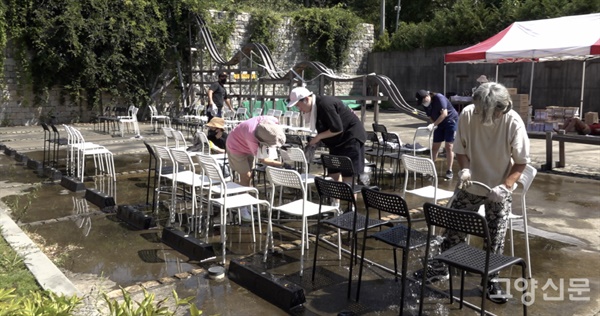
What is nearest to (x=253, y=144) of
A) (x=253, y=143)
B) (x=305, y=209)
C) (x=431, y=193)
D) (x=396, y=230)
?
(x=253, y=143)

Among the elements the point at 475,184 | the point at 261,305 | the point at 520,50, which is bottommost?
the point at 261,305

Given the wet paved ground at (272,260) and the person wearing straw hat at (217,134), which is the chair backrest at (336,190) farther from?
the person wearing straw hat at (217,134)

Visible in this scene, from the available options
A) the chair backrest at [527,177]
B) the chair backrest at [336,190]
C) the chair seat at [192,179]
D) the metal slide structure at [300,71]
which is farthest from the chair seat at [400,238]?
the metal slide structure at [300,71]

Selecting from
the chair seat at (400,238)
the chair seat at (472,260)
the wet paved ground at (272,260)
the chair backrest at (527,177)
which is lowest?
the wet paved ground at (272,260)

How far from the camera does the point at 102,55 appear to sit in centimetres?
1788

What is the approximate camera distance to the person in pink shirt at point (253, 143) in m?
5.06

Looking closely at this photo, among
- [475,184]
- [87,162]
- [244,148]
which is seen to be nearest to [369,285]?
[475,184]

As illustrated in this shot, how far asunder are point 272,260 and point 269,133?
1205 mm

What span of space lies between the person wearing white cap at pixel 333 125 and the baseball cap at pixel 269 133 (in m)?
0.34

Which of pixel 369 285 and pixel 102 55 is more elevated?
pixel 102 55

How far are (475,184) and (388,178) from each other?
15.6ft

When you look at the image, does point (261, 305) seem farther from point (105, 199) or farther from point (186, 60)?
point (186, 60)

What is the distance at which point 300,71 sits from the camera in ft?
49.7

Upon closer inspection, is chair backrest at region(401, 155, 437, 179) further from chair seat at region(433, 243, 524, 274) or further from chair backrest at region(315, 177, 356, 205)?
chair seat at region(433, 243, 524, 274)
